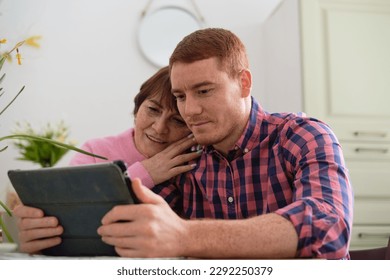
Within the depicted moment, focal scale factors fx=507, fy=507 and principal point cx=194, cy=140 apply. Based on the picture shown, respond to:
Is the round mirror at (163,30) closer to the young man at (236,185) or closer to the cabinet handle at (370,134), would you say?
the cabinet handle at (370,134)

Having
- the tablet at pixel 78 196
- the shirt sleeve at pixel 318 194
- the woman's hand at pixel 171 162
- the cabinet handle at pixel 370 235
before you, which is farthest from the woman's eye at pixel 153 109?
the cabinet handle at pixel 370 235

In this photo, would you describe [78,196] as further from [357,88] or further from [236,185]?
[357,88]

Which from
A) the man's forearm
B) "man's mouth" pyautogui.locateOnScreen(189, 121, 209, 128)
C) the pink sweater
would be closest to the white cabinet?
the pink sweater

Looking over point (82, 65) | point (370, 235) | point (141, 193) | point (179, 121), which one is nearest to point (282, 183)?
point (179, 121)

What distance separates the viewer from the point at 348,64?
230 centimetres

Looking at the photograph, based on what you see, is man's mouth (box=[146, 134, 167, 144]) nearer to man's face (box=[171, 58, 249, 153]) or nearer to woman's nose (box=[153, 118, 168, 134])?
woman's nose (box=[153, 118, 168, 134])

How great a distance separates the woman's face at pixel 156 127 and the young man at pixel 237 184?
0.39 ft

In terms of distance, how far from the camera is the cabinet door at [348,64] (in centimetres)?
224

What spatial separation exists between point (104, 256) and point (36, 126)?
168 cm

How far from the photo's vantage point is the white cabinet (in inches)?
87.1

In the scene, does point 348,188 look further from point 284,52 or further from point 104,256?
point 284,52

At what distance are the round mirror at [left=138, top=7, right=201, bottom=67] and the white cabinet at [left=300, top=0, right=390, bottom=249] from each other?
0.61 m
